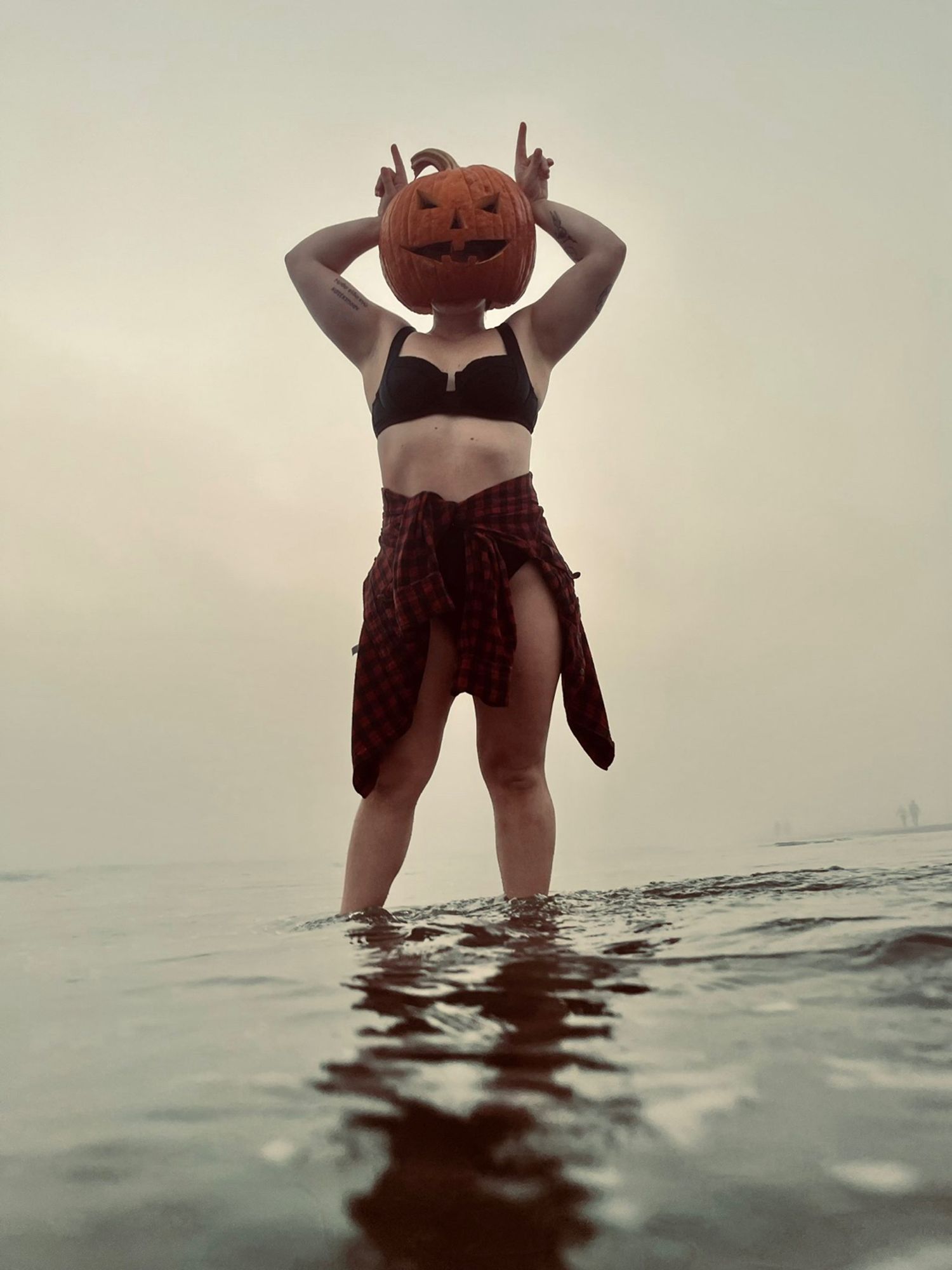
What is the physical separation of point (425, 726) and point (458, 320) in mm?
1107

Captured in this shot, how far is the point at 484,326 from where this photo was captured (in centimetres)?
250

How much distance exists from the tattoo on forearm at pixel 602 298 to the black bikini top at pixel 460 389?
266 millimetres

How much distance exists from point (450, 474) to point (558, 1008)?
5.07 feet

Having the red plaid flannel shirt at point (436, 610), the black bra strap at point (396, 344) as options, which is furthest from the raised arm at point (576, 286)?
the red plaid flannel shirt at point (436, 610)

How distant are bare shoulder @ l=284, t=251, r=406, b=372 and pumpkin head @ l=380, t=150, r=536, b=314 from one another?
0.09m

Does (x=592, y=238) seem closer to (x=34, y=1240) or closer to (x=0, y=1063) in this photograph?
(x=0, y=1063)

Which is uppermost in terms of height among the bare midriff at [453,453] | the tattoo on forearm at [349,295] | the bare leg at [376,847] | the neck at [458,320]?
the tattoo on forearm at [349,295]

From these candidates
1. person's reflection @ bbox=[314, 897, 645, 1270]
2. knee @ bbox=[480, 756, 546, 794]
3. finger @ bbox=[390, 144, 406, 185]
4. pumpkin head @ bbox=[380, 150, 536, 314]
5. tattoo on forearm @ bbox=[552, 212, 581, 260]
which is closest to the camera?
person's reflection @ bbox=[314, 897, 645, 1270]

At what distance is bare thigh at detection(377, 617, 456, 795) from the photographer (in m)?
2.14

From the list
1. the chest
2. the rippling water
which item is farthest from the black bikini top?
the rippling water

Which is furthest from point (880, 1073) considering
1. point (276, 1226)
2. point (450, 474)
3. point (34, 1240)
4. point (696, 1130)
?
point (450, 474)

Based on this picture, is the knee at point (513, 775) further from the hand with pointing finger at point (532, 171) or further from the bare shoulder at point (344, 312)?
the hand with pointing finger at point (532, 171)

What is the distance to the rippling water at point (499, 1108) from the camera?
0.43 m

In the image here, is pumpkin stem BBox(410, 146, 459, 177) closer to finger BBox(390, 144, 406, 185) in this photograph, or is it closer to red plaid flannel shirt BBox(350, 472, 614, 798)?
finger BBox(390, 144, 406, 185)
